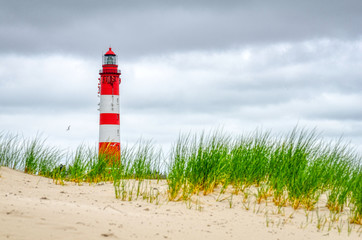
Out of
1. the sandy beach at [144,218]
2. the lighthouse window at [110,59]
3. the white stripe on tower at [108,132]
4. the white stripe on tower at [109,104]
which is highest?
the lighthouse window at [110,59]

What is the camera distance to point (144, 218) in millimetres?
4652

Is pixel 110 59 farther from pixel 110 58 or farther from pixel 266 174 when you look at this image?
pixel 266 174

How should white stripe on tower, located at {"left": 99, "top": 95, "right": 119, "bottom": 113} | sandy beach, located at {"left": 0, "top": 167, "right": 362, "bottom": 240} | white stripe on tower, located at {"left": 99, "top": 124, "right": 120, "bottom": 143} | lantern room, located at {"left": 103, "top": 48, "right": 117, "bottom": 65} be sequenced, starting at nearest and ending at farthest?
sandy beach, located at {"left": 0, "top": 167, "right": 362, "bottom": 240} → white stripe on tower, located at {"left": 99, "top": 124, "right": 120, "bottom": 143} → white stripe on tower, located at {"left": 99, "top": 95, "right": 119, "bottom": 113} → lantern room, located at {"left": 103, "top": 48, "right": 117, "bottom": 65}

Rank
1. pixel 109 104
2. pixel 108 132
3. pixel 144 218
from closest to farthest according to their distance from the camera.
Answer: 1. pixel 144 218
2. pixel 108 132
3. pixel 109 104

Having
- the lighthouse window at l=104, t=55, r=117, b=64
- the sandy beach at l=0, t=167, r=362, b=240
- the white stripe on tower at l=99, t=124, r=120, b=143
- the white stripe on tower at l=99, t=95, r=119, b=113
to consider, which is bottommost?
the sandy beach at l=0, t=167, r=362, b=240

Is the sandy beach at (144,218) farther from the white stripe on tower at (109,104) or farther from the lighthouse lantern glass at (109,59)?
the lighthouse lantern glass at (109,59)

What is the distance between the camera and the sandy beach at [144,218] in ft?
12.8

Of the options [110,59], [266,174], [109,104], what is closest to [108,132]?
[109,104]

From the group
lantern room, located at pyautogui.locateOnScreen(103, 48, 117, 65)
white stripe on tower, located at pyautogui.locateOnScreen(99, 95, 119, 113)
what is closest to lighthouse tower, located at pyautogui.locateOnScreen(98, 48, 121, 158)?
white stripe on tower, located at pyautogui.locateOnScreen(99, 95, 119, 113)

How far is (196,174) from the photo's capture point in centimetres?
618

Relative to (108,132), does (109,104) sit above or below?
above

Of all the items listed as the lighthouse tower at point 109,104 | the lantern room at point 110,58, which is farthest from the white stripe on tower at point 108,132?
the lantern room at point 110,58

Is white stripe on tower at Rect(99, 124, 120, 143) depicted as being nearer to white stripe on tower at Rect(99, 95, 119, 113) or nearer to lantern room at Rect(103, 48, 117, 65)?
white stripe on tower at Rect(99, 95, 119, 113)

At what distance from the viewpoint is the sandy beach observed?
3912 millimetres
